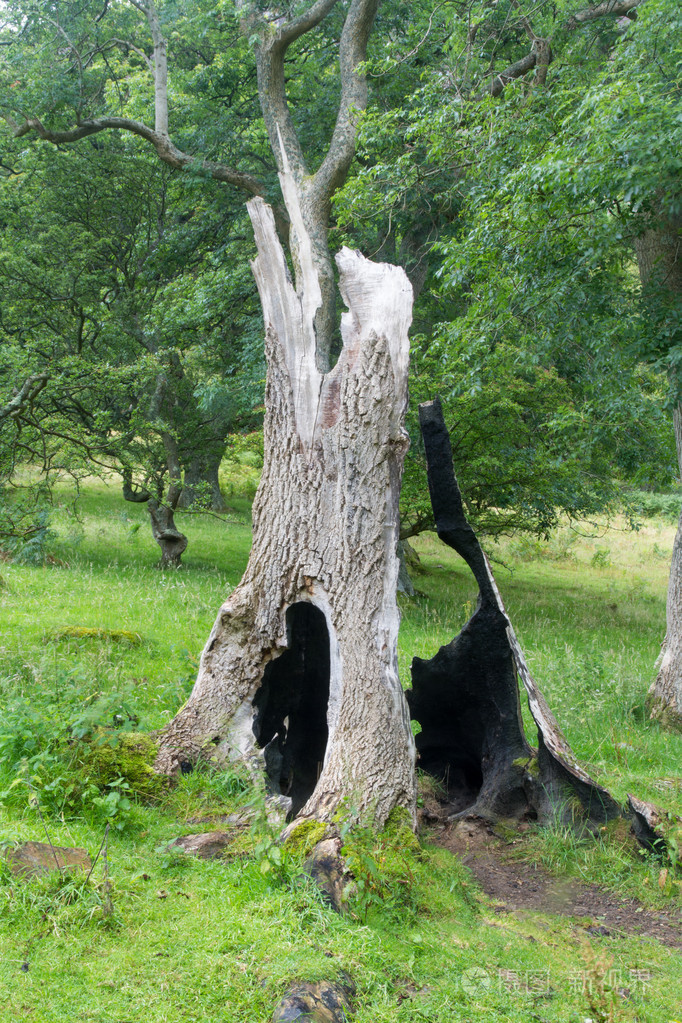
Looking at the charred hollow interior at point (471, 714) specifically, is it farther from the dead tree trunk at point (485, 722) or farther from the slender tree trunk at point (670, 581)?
the slender tree trunk at point (670, 581)

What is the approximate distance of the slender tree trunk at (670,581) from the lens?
8.37m

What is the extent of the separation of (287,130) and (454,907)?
44.1ft

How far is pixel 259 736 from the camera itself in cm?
587

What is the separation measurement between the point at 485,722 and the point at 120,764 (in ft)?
9.19

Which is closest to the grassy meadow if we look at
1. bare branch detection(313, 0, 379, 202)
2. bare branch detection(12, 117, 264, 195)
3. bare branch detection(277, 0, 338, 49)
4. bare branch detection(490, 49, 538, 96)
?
bare branch detection(313, 0, 379, 202)

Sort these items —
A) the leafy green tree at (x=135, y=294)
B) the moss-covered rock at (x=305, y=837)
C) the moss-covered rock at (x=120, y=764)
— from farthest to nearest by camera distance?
the leafy green tree at (x=135, y=294) → the moss-covered rock at (x=120, y=764) → the moss-covered rock at (x=305, y=837)

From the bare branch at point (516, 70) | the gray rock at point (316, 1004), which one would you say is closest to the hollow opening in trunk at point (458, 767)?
the gray rock at point (316, 1004)

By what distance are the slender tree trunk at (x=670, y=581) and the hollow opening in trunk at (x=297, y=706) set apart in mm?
4267

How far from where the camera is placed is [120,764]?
5.30m

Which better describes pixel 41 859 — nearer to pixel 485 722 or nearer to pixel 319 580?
pixel 319 580

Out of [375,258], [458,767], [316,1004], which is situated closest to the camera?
[316,1004]

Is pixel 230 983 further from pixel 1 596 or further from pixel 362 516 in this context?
pixel 1 596

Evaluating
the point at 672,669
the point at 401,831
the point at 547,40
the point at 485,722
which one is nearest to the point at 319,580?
the point at 401,831

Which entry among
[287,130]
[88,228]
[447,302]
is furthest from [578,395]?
[88,228]
